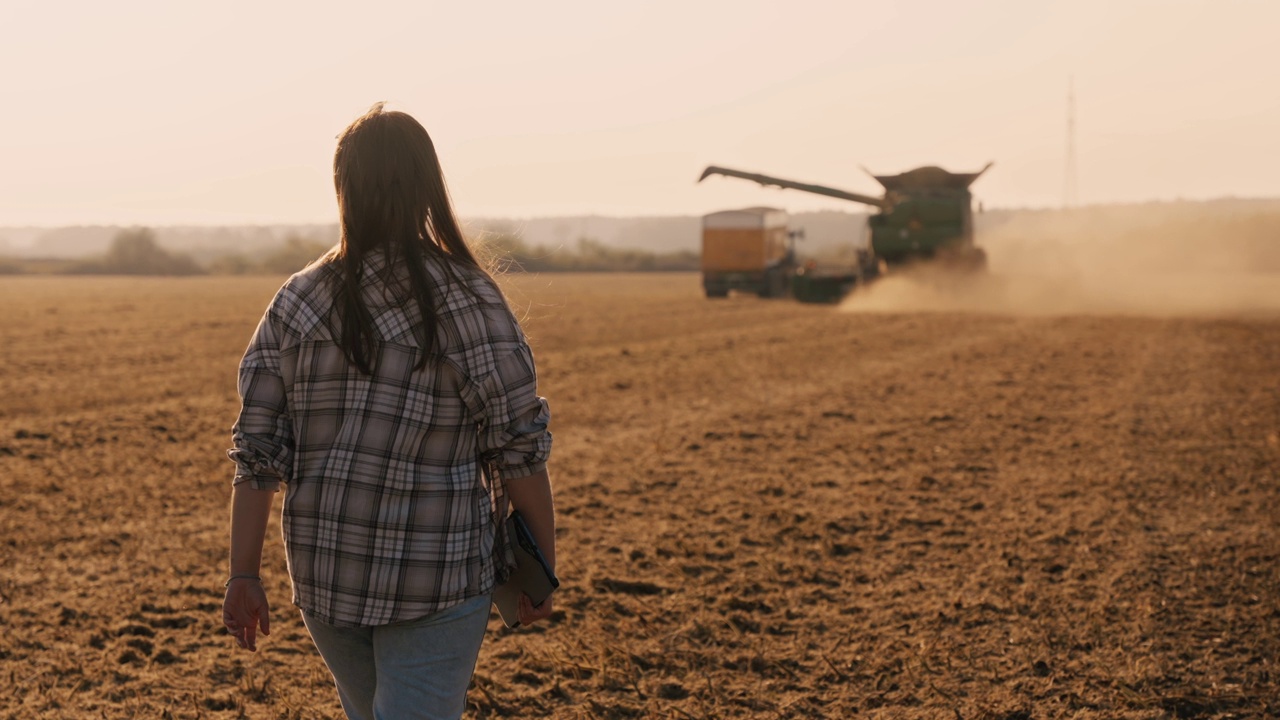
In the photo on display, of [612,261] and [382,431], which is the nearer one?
[382,431]

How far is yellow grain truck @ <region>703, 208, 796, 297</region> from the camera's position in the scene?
125 feet

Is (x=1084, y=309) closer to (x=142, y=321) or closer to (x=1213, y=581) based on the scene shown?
(x=142, y=321)

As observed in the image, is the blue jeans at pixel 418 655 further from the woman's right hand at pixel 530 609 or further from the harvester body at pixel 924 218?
the harvester body at pixel 924 218

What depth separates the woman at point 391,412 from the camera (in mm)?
2422

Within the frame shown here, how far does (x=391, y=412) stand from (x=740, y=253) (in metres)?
36.3

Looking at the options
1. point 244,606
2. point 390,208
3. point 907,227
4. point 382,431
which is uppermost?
point 907,227

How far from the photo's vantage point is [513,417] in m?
2.47

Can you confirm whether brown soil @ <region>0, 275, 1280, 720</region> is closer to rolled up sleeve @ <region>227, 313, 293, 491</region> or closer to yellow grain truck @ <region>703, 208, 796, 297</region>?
rolled up sleeve @ <region>227, 313, 293, 491</region>

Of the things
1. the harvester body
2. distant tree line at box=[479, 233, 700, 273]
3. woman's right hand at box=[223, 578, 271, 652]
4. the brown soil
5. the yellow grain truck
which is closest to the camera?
woman's right hand at box=[223, 578, 271, 652]

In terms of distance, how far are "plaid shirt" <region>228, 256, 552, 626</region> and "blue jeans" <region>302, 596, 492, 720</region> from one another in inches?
1.9

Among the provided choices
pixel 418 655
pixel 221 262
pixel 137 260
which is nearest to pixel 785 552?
pixel 418 655

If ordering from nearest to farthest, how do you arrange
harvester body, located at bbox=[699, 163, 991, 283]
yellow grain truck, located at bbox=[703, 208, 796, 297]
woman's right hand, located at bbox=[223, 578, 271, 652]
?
woman's right hand, located at bbox=[223, 578, 271, 652] → harvester body, located at bbox=[699, 163, 991, 283] → yellow grain truck, located at bbox=[703, 208, 796, 297]

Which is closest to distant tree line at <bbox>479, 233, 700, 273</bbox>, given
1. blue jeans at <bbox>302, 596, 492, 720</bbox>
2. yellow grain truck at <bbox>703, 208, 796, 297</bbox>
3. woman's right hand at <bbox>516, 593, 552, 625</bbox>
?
yellow grain truck at <bbox>703, 208, 796, 297</bbox>

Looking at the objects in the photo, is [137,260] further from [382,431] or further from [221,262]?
[382,431]
